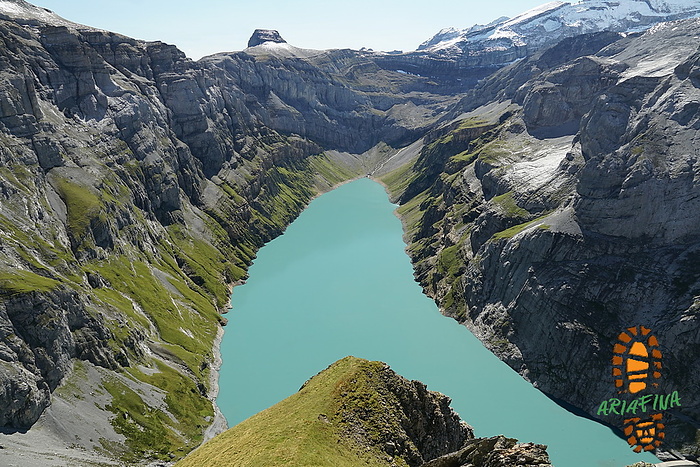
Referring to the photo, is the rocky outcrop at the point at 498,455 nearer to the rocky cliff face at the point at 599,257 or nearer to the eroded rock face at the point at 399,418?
the eroded rock face at the point at 399,418

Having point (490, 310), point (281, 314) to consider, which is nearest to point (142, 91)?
point (281, 314)

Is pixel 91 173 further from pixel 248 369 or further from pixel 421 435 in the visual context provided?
pixel 421 435

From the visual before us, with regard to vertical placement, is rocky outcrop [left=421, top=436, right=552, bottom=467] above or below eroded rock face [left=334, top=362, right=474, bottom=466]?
above

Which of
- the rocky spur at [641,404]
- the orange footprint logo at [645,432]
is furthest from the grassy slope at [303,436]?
the rocky spur at [641,404]

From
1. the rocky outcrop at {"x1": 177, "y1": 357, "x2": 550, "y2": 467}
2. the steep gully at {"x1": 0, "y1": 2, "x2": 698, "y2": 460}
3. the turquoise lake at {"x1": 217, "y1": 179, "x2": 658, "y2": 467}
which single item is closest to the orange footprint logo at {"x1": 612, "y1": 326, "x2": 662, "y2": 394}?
the steep gully at {"x1": 0, "y1": 2, "x2": 698, "y2": 460}

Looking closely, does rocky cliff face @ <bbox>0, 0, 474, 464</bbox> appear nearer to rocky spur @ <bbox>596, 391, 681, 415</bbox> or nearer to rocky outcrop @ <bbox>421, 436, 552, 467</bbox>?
rocky outcrop @ <bbox>421, 436, 552, 467</bbox>
